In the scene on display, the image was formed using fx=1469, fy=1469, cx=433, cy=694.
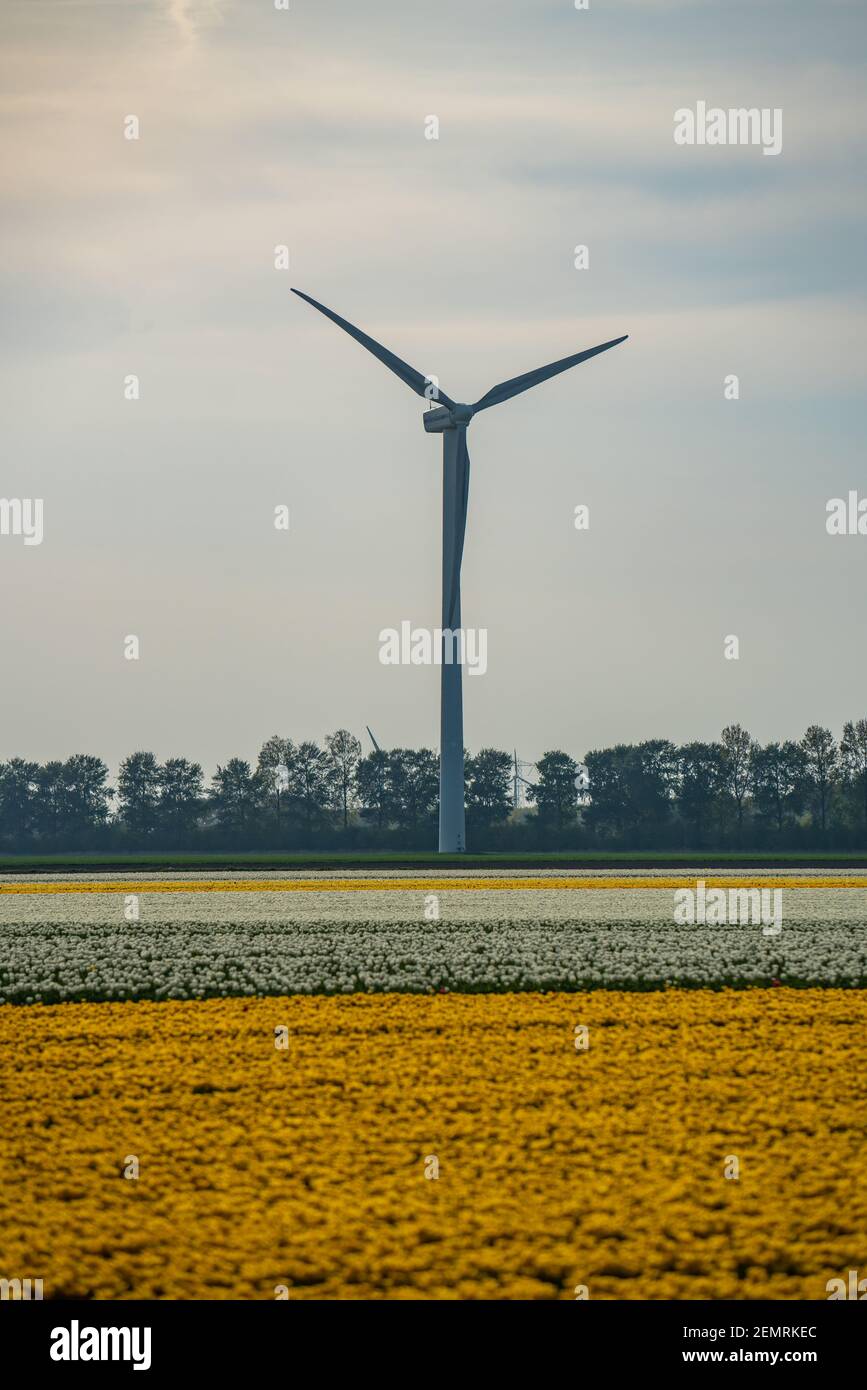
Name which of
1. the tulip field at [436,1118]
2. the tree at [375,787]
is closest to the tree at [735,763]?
the tree at [375,787]

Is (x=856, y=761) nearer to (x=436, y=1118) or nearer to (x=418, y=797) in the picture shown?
(x=418, y=797)

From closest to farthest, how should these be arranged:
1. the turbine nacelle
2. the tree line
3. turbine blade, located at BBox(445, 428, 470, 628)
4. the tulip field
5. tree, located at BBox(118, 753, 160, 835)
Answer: the tulip field
turbine blade, located at BBox(445, 428, 470, 628)
the turbine nacelle
the tree line
tree, located at BBox(118, 753, 160, 835)

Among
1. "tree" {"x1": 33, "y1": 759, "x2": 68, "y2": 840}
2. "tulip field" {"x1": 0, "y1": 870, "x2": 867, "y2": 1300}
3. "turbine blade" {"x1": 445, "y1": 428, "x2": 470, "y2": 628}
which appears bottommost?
"tulip field" {"x1": 0, "y1": 870, "x2": 867, "y2": 1300}

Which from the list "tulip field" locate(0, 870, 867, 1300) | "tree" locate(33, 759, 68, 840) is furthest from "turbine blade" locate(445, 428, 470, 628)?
"tree" locate(33, 759, 68, 840)

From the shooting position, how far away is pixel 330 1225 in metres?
9.34

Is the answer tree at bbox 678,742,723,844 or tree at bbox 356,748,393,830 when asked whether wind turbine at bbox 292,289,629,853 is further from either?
tree at bbox 356,748,393,830

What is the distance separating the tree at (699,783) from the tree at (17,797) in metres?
60.5

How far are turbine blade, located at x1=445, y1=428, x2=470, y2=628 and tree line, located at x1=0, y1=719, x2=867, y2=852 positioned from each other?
48171 millimetres

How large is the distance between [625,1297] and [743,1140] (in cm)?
359

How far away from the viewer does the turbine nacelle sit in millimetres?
66875

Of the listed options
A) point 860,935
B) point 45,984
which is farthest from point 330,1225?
point 860,935

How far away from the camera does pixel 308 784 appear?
138m

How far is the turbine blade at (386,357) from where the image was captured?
63.8m
